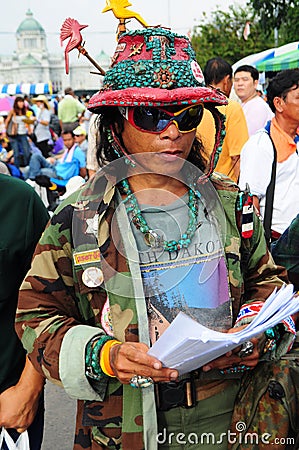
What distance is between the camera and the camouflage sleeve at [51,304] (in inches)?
68.6

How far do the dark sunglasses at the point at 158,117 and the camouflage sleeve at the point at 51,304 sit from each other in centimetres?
31

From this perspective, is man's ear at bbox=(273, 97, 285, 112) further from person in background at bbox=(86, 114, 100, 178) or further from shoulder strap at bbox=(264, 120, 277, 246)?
person in background at bbox=(86, 114, 100, 178)

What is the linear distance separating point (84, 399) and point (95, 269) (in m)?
0.35

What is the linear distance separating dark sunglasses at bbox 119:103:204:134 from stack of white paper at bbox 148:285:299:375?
0.56 metres

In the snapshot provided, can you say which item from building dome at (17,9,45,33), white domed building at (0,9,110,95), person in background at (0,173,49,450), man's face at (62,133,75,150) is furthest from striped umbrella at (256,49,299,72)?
building dome at (17,9,45,33)

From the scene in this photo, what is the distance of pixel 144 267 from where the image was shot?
1774 millimetres

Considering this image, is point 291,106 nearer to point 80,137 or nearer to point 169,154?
point 169,154

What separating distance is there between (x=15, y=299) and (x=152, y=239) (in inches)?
28.9

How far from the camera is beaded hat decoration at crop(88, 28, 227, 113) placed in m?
1.73

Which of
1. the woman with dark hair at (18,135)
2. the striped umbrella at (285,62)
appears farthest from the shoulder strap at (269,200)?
the woman with dark hair at (18,135)

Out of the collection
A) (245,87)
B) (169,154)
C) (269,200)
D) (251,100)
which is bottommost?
(269,200)

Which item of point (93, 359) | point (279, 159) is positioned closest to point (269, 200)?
point (279, 159)

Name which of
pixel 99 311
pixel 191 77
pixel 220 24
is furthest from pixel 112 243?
pixel 220 24

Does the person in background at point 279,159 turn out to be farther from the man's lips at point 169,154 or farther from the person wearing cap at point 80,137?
the person wearing cap at point 80,137
